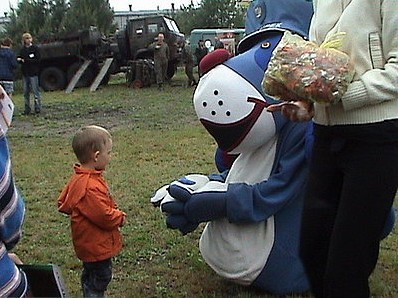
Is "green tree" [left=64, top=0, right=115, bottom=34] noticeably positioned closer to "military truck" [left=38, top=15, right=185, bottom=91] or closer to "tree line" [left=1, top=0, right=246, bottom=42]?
"tree line" [left=1, top=0, right=246, bottom=42]

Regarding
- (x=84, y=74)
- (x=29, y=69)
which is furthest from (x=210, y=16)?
(x=29, y=69)

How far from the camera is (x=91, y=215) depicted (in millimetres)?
3436

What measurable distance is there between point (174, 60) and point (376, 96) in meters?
20.0

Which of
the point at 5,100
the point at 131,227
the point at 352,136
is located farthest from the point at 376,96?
the point at 131,227

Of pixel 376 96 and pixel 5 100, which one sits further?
pixel 376 96

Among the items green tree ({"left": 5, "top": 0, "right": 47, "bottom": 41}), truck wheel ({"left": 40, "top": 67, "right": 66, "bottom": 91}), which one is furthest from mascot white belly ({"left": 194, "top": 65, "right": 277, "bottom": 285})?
green tree ({"left": 5, "top": 0, "right": 47, "bottom": 41})

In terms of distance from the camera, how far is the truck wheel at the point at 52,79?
70.2 feet

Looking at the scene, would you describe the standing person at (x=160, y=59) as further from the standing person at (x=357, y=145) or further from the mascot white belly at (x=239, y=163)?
the standing person at (x=357, y=145)

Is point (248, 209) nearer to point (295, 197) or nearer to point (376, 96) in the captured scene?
point (295, 197)

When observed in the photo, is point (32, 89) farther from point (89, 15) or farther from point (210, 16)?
point (210, 16)

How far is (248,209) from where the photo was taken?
12.2 feet

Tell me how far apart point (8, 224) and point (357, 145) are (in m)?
1.19

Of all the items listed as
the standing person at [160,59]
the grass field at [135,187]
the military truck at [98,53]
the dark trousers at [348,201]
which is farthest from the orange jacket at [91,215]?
the military truck at [98,53]

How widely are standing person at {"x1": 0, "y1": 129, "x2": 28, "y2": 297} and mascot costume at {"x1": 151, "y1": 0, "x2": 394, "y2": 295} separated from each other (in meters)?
1.69
